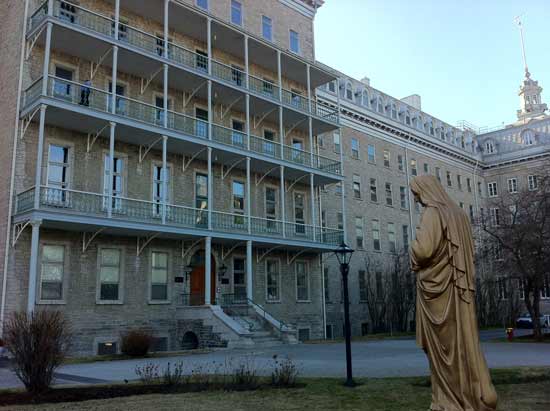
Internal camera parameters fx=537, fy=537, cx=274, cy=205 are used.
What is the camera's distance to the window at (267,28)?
105 ft

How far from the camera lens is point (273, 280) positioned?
98.6 ft

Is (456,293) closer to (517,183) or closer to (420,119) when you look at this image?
(420,119)

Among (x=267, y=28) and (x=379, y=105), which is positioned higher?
(x=379, y=105)

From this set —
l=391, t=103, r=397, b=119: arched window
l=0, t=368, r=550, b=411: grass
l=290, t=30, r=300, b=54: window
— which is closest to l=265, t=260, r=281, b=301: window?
l=290, t=30, r=300, b=54: window

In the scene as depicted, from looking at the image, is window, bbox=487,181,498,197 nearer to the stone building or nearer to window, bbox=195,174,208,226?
the stone building

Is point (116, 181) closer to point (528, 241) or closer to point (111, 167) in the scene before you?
point (111, 167)

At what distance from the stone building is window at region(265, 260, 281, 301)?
8 centimetres

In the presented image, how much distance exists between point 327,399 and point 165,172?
17.0 meters

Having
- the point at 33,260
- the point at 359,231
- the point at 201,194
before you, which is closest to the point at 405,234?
the point at 359,231

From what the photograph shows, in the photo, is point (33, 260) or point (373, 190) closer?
point (33, 260)

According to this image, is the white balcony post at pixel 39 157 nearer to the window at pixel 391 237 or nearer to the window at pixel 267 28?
the window at pixel 267 28

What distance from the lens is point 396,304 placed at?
1507 inches

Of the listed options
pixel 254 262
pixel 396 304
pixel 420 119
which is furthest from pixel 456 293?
pixel 420 119

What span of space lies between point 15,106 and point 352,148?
2622 centimetres
